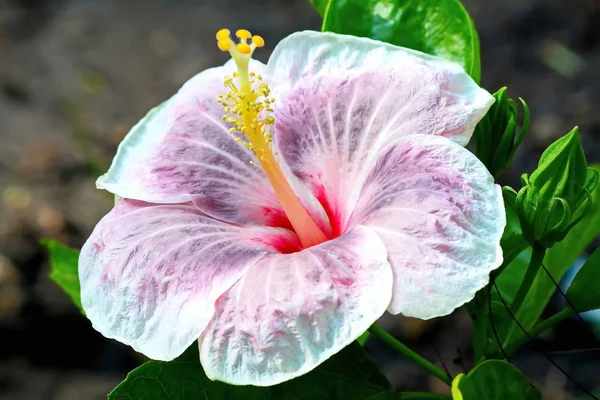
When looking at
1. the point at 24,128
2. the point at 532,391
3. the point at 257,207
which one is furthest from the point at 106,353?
the point at 532,391

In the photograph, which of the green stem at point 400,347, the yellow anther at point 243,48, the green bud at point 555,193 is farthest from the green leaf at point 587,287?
the yellow anther at point 243,48

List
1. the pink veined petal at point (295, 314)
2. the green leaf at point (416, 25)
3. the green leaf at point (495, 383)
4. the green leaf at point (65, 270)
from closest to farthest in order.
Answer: the pink veined petal at point (295, 314), the green leaf at point (495, 383), the green leaf at point (416, 25), the green leaf at point (65, 270)

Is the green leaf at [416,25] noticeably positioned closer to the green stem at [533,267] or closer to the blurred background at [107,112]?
the green stem at [533,267]

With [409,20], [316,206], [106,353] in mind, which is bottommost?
[106,353]

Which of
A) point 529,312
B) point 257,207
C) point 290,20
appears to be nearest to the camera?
point 257,207

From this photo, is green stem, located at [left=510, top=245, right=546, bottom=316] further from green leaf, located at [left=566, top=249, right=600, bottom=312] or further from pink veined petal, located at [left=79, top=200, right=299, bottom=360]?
pink veined petal, located at [left=79, top=200, right=299, bottom=360]

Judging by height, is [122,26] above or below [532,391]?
below

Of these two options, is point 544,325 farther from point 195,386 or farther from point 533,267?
point 195,386

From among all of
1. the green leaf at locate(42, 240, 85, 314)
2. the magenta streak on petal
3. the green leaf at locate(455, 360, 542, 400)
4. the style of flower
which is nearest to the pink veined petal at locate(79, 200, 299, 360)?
the style of flower

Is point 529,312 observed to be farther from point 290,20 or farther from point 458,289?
point 290,20
